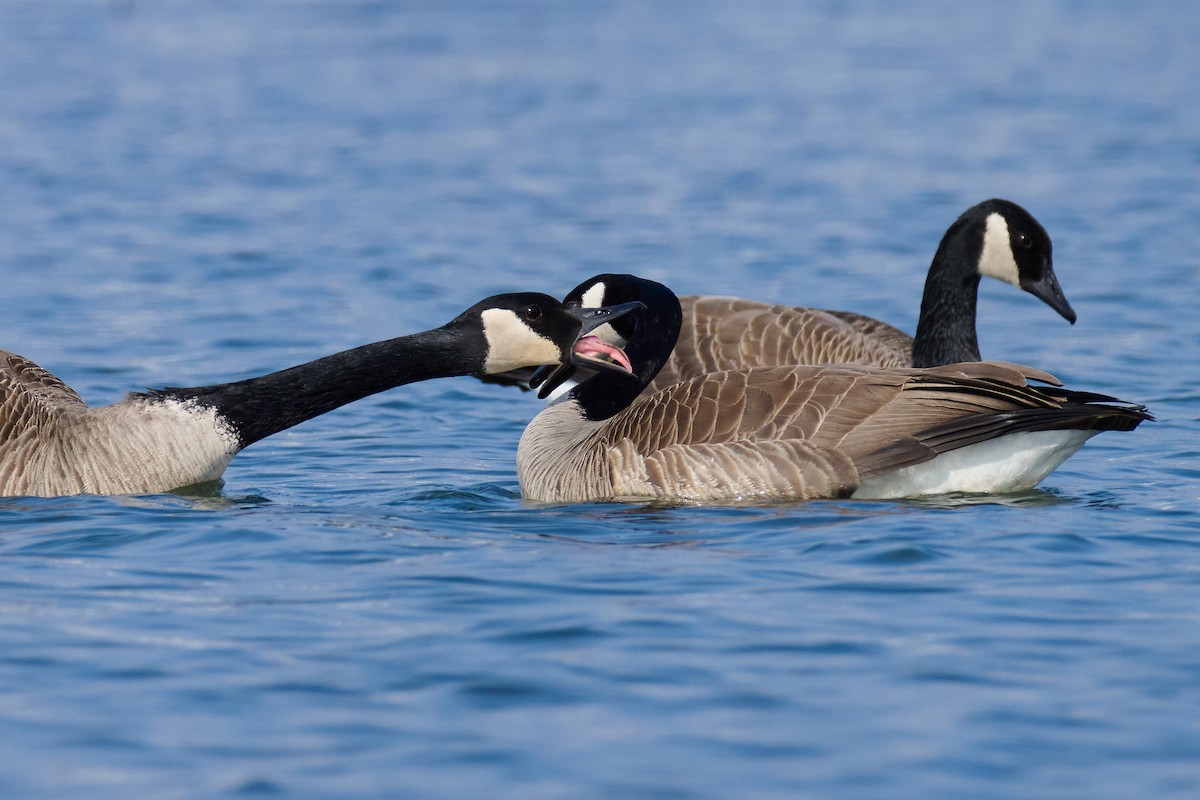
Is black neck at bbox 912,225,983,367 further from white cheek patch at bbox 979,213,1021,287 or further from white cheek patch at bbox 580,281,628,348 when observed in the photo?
white cheek patch at bbox 580,281,628,348

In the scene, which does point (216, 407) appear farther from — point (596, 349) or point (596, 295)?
point (596, 295)

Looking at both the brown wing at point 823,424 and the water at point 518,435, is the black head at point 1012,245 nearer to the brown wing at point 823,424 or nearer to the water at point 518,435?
the water at point 518,435

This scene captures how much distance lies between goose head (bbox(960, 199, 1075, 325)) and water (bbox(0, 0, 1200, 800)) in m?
1.30

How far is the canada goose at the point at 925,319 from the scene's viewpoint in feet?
39.8

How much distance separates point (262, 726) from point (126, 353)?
8.90 metres

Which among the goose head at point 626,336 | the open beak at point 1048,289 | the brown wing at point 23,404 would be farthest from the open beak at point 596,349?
the open beak at point 1048,289

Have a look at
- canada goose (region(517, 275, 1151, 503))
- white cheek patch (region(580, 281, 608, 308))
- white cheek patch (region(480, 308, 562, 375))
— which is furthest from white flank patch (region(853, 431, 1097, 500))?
white cheek patch (region(580, 281, 608, 308))

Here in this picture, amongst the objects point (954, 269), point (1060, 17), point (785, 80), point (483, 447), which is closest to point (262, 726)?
point (483, 447)

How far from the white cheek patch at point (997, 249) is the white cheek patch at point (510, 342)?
4418 millimetres

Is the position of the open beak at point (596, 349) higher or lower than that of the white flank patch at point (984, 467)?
higher

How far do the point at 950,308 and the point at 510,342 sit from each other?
428 cm

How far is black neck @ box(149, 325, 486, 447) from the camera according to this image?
30.3 feet

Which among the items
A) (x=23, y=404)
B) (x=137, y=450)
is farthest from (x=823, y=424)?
(x=23, y=404)

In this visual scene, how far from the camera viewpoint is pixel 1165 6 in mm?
36344
